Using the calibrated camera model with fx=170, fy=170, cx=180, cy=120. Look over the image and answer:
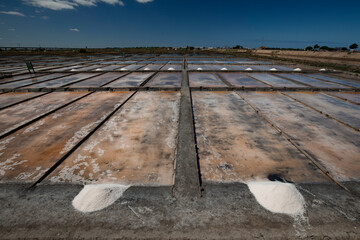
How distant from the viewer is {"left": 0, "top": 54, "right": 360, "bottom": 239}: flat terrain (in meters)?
2.38

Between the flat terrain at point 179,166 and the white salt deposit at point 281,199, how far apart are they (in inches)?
3.3

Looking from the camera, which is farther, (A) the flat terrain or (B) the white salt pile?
(B) the white salt pile

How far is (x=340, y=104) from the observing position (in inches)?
284

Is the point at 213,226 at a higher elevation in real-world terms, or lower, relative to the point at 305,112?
lower

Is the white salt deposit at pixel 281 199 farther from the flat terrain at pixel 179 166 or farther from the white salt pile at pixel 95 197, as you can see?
the white salt pile at pixel 95 197

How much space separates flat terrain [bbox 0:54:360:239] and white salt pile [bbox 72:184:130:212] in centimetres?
10

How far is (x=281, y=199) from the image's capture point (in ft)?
8.64

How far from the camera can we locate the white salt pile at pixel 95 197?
2626 mm

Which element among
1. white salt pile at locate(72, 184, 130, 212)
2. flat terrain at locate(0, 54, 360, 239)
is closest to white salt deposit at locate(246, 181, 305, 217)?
flat terrain at locate(0, 54, 360, 239)

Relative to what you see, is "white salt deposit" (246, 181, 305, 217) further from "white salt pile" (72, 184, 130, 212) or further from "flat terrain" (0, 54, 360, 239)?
"white salt pile" (72, 184, 130, 212)

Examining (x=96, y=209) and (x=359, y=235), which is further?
(x=96, y=209)

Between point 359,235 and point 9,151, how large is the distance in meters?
6.74

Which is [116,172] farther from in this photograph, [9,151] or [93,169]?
[9,151]

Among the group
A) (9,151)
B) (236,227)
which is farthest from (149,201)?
(9,151)
